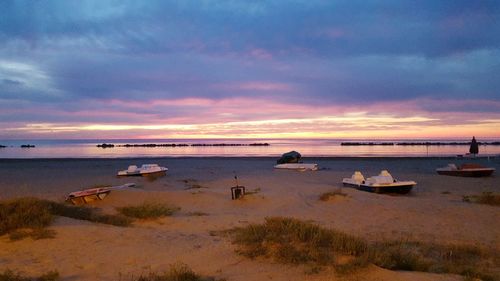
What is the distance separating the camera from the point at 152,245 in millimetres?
8750

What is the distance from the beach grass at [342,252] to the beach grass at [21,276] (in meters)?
2.92

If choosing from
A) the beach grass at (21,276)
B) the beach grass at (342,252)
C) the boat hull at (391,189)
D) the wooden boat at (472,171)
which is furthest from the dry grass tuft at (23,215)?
the wooden boat at (472,171)

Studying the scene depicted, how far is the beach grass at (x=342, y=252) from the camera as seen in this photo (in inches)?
275

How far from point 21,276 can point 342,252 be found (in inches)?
193

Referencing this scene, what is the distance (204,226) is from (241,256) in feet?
12.3

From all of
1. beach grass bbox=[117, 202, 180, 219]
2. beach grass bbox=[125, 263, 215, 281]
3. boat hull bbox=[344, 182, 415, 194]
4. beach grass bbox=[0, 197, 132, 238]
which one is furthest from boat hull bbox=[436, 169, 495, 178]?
beach grass bbox=[125, 263, 215, 281]

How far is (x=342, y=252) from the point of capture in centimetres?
724

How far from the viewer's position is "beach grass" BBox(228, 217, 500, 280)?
22.9 ft

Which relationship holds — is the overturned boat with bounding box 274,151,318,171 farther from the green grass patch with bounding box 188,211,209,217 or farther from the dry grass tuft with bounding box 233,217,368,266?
the dry grass tuft with bounding box 233,217,368,266

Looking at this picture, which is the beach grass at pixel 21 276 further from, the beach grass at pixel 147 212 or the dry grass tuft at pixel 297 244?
the beach grass at pixel 147 212

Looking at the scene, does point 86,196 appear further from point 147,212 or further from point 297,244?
point 297,244

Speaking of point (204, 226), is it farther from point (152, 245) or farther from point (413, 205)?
point (413, 205)

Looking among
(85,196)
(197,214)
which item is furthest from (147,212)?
(85,196)

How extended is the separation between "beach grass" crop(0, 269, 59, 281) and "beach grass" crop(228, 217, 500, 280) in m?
2.92
